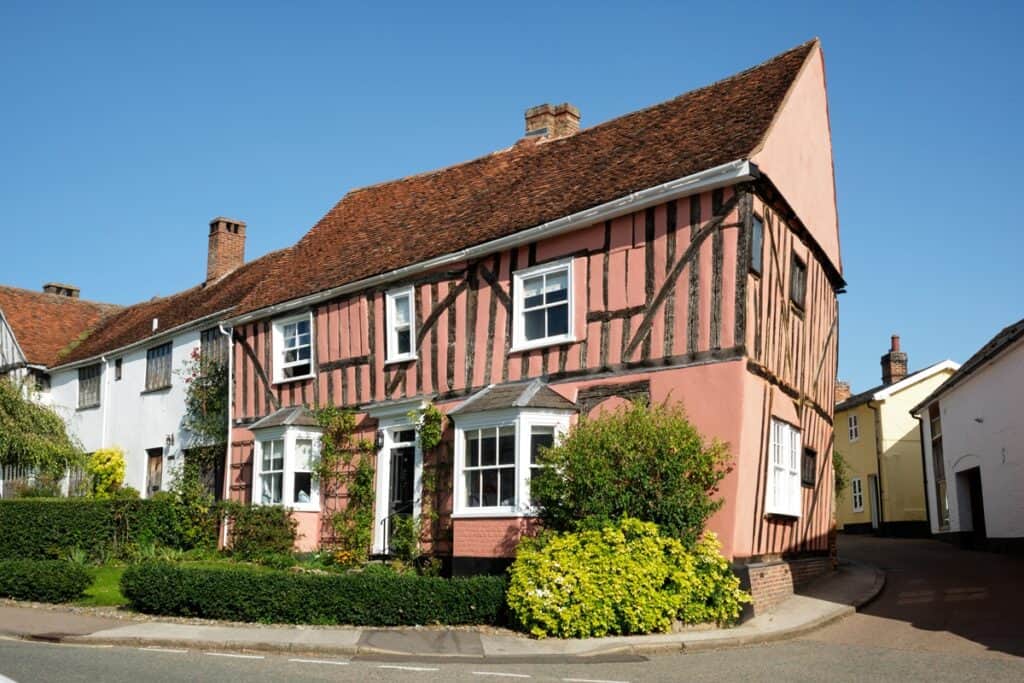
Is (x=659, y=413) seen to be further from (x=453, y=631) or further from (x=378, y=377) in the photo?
(x=378, y=377)

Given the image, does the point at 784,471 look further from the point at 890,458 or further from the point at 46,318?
the point at 46,318

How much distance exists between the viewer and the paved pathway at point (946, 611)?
1216 centimetres

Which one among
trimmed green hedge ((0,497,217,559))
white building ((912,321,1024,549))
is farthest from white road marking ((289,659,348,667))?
white building ((912,321,1024,549))

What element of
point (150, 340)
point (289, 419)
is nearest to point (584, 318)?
point (289, 419)

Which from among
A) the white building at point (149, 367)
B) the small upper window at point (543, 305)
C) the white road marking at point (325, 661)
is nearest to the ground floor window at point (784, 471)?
the small upper window at point (543, 305)

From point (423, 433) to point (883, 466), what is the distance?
25.3m

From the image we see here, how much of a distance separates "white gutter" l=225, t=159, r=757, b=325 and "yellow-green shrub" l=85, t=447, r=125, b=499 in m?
11.2

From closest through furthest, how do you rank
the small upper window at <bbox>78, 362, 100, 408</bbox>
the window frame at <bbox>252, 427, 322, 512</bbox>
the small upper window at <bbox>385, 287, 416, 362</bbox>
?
1. the small upper window at <bbox>385, 287, 416, 362</bbox>
2. the window frame at <bbox>252, 427, 322, 512</bbox>
3. the small upper window at <bbox>78, 362, 100, 408</bbox>

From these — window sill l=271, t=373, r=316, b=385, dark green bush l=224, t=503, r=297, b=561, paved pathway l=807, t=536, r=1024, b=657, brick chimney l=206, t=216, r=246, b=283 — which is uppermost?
brick chimney l=206, t=216, r=246, b=283

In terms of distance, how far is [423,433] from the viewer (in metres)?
18.1

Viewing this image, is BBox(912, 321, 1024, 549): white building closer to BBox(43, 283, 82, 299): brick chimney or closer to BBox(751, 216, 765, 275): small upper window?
BBox(751, 216, 765, 275): small upper window

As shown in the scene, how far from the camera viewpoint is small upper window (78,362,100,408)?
30837 millimetres

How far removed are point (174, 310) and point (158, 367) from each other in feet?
8.99

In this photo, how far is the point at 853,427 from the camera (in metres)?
40.3
